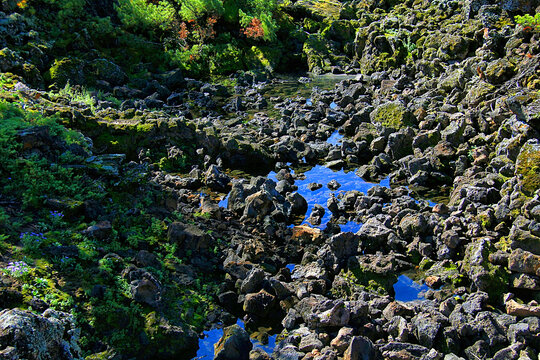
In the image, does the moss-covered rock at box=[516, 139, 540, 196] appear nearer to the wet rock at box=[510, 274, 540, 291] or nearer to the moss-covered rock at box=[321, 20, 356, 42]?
the wet rock at box=[510, 274, 540, 291]

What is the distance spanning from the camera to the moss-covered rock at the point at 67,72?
30.2m

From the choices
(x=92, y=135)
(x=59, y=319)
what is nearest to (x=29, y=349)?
(x=59, y=319)

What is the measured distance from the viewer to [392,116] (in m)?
25.1

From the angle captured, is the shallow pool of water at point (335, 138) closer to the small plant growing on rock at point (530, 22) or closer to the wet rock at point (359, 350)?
the small plant growing on rock at point (530, 22)

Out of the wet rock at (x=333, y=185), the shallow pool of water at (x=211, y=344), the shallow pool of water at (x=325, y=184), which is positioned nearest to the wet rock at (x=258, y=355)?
the shallow pool of water at (x=211, y=344)

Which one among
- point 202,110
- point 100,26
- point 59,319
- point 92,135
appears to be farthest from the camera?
point 100,26

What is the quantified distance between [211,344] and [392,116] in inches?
692

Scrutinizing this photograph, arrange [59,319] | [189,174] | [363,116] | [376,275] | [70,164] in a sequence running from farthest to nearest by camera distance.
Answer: [363,116] → [189,174] → [70,164] → [376,275] → [59,319]

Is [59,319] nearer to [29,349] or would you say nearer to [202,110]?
[29,349]

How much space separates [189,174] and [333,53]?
28.5 metres

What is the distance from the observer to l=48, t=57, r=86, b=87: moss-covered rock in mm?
30219

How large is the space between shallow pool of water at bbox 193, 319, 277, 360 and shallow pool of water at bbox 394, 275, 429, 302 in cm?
421

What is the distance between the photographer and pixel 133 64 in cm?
3941

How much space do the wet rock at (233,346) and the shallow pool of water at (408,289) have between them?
201 inches
